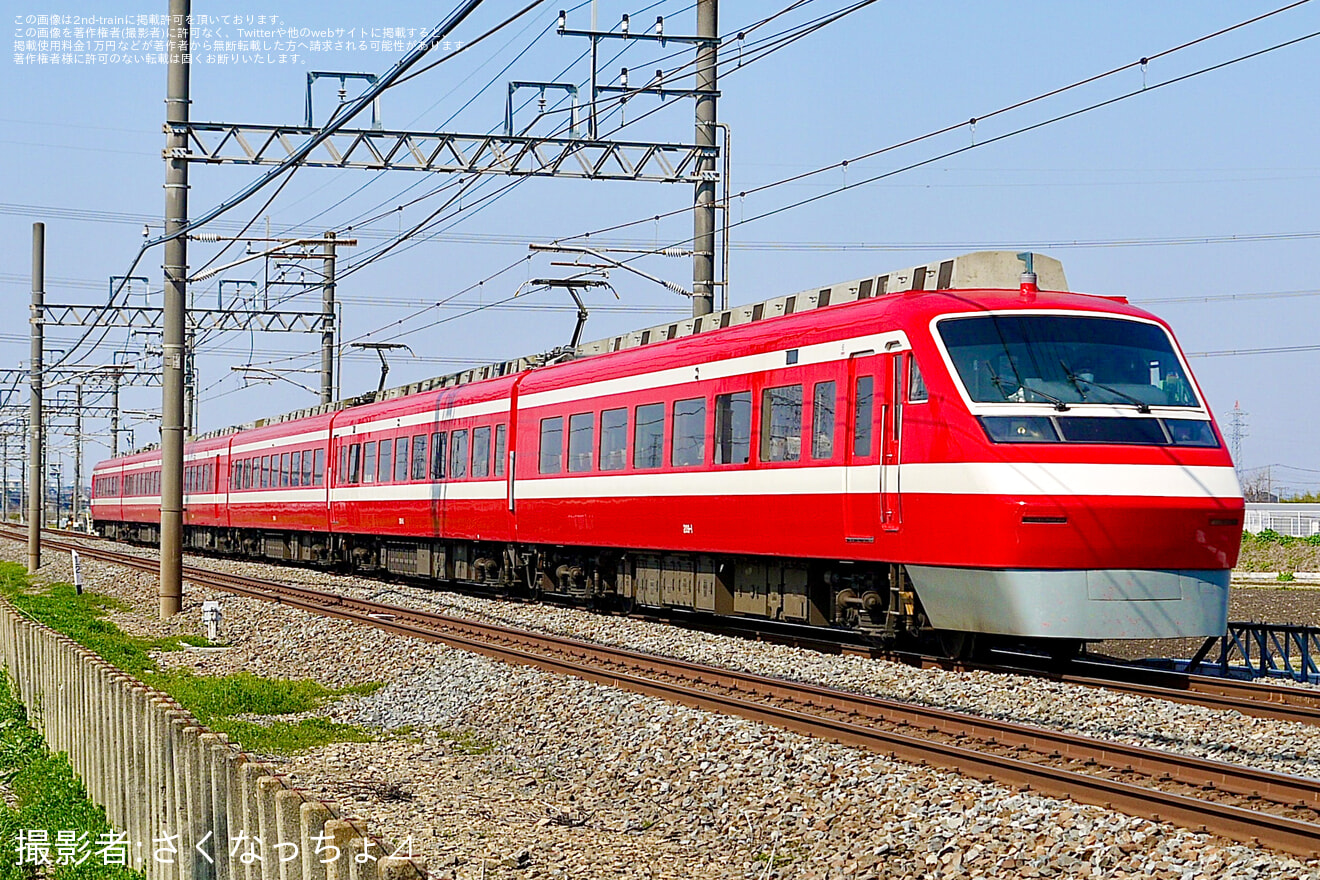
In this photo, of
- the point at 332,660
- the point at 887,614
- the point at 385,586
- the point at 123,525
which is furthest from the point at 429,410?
the point at 123,525

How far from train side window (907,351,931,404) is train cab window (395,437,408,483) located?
15.9 m

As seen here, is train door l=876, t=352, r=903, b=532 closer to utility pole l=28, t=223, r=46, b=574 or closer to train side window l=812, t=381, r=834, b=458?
train side window l=812, t=381, r=834, b=458

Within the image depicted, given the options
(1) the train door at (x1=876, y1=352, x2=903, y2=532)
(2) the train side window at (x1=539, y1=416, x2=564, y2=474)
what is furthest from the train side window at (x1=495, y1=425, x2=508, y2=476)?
(1) the train door at (x1=876, y1=352, x2=903, y2=532)

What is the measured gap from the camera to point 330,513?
32688 mm

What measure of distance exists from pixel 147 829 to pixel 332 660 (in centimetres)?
846

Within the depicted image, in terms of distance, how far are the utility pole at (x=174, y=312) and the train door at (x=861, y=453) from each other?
10.3m

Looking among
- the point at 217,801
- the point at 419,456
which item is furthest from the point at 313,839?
the point at 419,456

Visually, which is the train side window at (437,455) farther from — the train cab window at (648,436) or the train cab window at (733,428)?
the train cab window at (733,428)

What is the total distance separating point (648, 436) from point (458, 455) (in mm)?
7298

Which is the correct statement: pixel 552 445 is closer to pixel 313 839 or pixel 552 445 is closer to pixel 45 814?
pixel 45 814

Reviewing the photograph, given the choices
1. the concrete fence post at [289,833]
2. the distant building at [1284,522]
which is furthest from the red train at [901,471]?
the distant building at [1284,522]

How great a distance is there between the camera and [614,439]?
19.7 meters

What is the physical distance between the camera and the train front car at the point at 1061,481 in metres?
12.6

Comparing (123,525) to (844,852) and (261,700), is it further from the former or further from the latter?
(844,852)
